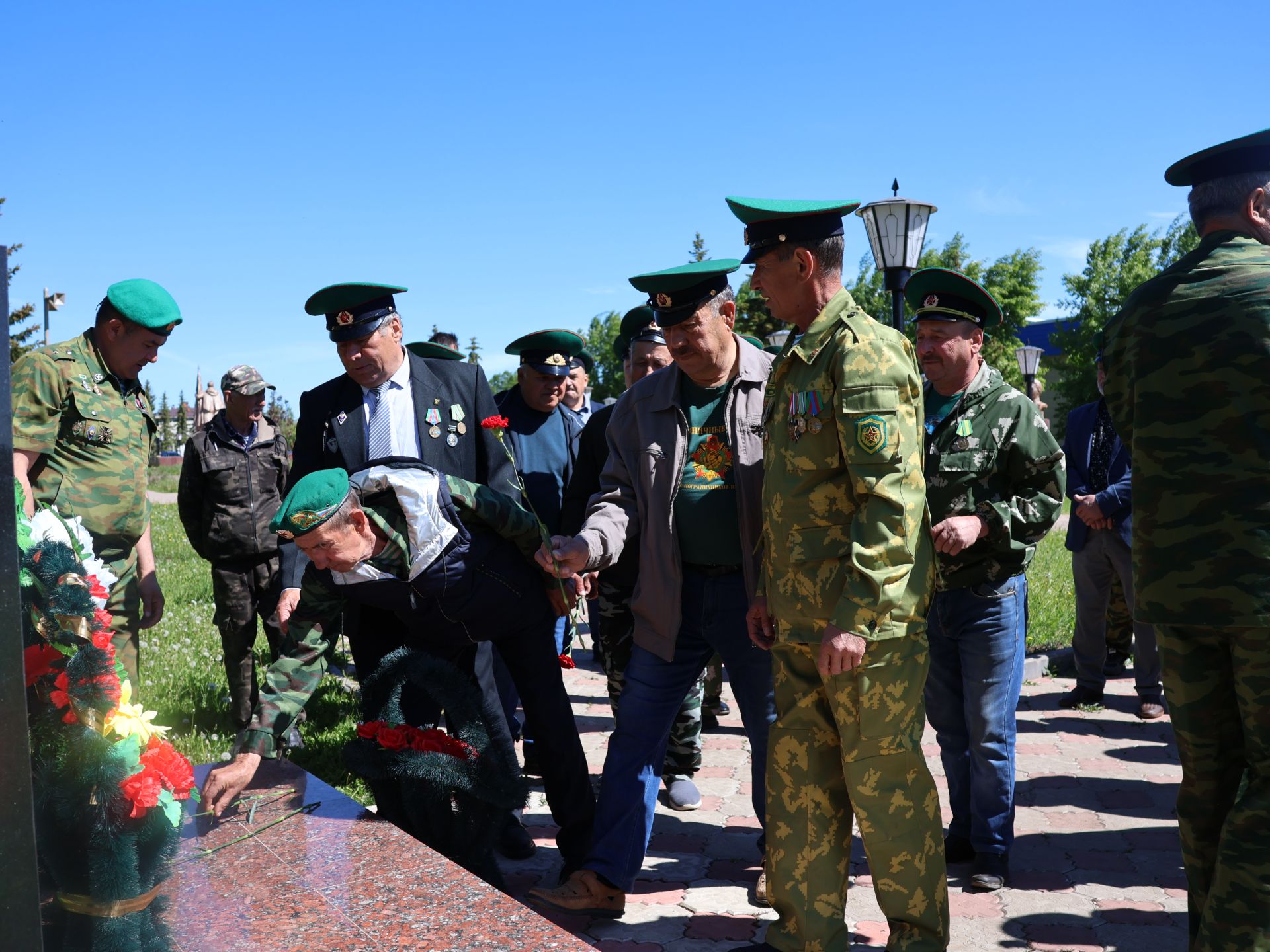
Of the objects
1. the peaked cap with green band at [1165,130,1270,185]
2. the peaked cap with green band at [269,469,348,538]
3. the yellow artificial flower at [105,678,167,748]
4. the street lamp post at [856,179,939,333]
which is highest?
the street lamp post at [856,179,939,333]

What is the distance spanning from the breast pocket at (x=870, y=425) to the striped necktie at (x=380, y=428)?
2.09 m

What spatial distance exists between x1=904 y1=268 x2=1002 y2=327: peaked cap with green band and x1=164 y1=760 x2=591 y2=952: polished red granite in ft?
8.45

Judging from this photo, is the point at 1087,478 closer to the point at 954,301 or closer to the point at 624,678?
the point at 954,301

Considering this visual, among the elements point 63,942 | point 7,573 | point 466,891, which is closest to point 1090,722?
point 466,891

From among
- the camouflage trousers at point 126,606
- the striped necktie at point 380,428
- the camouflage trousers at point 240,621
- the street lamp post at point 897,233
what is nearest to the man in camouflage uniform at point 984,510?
the striped necktie at point 380,428

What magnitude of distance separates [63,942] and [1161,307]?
322 centimetres

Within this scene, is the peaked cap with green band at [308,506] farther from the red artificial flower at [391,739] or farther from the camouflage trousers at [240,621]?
the camouflage trousers at [240,621]

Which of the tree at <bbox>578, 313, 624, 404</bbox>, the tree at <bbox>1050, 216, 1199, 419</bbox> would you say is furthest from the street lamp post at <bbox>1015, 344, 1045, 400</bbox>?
the tree at <bbox>578, 313, 624, 404</bbox>

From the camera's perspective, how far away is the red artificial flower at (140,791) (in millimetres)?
2453

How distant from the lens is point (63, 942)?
2465 mm

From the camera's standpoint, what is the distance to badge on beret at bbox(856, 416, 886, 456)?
2877 mm

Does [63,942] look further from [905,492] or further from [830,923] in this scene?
[905,492]

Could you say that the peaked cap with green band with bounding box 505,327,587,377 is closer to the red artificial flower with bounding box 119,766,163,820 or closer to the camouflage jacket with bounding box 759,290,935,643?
the camouflage jacket with bounding box 759,290,935,643

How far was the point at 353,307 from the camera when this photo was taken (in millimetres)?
4164
